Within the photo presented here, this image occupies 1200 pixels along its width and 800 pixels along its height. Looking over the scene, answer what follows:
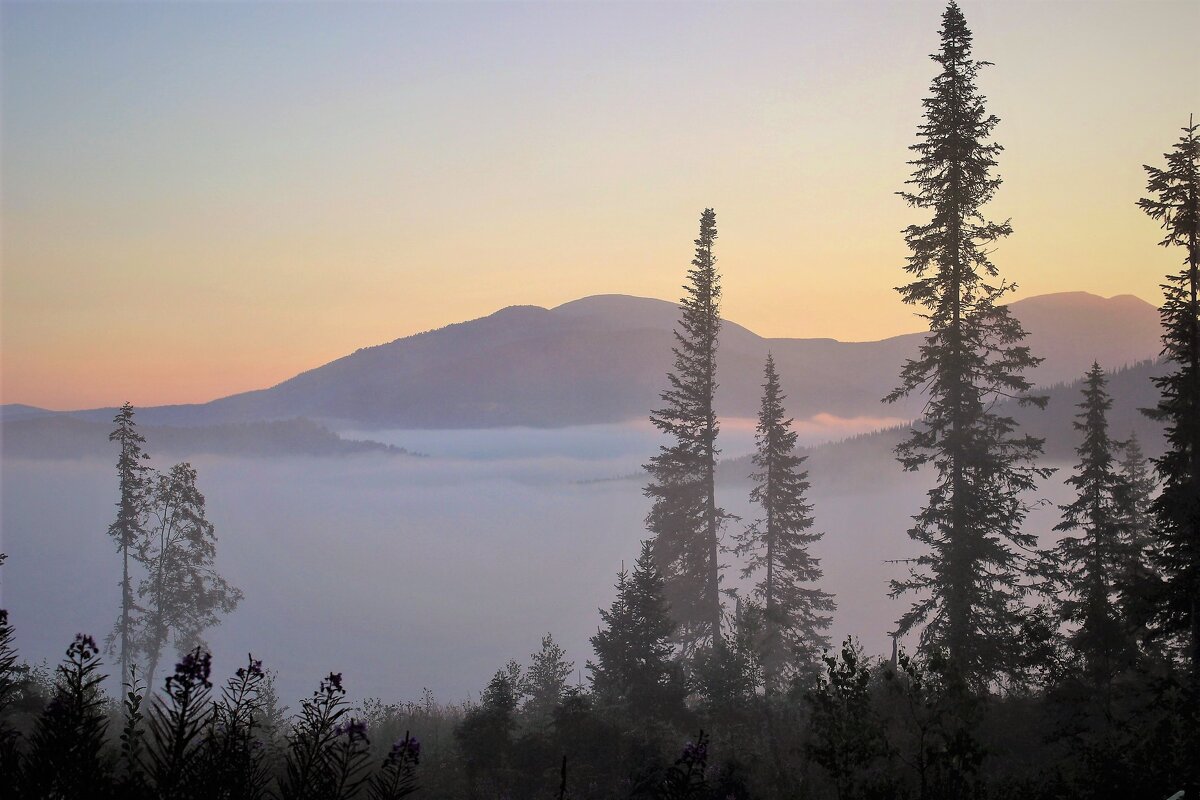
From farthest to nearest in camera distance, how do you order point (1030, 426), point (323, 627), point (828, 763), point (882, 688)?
point (323, 627), point (1030, 426), point (882, 688), point (828, 763)

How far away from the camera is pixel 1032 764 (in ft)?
53.7

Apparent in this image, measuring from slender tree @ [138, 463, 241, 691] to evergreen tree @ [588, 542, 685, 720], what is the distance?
105 feet

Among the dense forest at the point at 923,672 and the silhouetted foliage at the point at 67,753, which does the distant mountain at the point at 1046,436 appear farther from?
the silhouetted foliage at the point at 67,753

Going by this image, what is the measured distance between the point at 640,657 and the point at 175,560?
35614mm

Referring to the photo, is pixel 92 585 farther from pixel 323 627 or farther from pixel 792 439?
pixel 792 439

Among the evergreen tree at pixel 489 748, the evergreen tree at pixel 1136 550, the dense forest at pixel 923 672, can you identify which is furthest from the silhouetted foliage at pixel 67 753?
the evergreen tree at pixel 1136 550

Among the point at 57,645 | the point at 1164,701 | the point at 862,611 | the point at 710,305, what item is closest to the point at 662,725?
the point at 1164,701

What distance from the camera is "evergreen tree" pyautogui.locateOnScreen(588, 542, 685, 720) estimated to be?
19264 millimetres

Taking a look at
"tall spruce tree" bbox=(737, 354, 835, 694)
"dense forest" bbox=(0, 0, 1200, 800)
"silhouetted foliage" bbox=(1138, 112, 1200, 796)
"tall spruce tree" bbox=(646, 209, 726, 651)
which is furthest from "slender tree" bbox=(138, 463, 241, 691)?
"silhouetted foliage" bbox=(1138, 112, 1200, 796)

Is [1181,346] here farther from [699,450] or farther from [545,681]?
[545,681]

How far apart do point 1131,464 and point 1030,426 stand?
121 meters

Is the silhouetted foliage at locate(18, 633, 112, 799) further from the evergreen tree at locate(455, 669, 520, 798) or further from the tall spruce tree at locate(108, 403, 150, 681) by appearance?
the tall spruce tree at locate(108, 403, 150, 681)

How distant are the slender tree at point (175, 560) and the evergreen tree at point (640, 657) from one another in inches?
1255

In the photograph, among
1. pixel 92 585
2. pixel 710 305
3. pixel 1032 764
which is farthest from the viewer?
pixel 92 585
